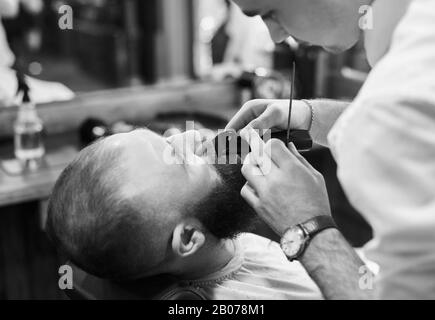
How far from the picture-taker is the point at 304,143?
1.54 meters

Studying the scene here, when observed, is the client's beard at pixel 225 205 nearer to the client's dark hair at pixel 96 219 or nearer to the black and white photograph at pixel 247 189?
the black and white photograph at pixel 247 189

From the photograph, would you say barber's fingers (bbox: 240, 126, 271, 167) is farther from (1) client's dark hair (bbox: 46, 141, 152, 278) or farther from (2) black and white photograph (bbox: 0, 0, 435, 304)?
(1) client's dark hair (bbox: 46, 141, 152, 278)

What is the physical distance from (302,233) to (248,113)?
58 cm

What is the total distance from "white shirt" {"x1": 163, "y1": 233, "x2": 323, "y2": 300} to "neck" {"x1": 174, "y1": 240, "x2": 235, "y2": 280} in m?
0.02

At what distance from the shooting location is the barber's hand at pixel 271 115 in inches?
62.0

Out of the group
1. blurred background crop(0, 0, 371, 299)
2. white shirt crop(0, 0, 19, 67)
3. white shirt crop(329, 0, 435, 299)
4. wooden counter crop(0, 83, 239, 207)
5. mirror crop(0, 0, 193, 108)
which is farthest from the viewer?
mirror crop(0, 0, 193, 108)

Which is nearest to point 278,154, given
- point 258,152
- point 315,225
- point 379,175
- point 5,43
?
point 258,152

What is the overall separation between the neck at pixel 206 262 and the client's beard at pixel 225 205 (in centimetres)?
6

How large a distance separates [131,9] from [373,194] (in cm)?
479

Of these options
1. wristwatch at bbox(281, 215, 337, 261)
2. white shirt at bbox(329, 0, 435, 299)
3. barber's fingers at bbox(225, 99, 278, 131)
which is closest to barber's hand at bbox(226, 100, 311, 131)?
barber's fingers at bbox(225, 99, 278, 131)

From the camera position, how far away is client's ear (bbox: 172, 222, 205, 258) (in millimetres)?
1457

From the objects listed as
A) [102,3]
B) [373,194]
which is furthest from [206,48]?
[373,194]

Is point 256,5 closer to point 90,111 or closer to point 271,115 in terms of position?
point 271,115
